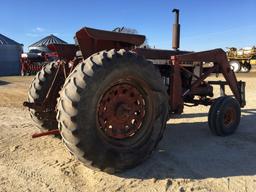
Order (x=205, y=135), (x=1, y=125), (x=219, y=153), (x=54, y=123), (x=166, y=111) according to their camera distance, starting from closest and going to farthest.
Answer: (x=166, y=111) < (x=219, y=153) < (x=54, y=123) < (x=205, y=135) < (x=1, y=125)

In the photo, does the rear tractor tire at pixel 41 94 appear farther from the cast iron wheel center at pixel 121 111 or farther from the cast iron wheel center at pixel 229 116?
the cast iron wheel center at pixel 229 116

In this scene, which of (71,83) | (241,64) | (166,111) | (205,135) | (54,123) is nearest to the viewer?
(71,83)

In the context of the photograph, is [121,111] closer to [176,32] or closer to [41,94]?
[41,94]

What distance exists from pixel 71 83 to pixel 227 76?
164 inches

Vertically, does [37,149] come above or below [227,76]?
below

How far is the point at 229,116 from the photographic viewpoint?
6434 millimetres

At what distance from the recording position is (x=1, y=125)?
22.8 ft

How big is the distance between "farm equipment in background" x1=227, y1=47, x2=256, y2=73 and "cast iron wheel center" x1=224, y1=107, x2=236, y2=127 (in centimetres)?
2503

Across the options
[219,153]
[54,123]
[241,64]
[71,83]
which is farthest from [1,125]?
[241,64]

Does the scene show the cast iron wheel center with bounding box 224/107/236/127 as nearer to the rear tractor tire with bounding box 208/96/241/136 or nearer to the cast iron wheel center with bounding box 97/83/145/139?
the rear tractor tire with bounding box 208/96/241/136

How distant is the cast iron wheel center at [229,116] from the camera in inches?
250

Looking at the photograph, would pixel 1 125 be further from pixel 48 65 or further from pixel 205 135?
pixel 205 135

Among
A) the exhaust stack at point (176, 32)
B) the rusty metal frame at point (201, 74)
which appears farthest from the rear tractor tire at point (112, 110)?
the exhaust stack at point (176, 32)

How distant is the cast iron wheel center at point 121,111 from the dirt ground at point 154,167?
52 centimetres
